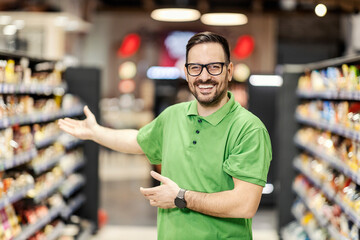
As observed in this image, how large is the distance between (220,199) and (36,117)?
11.9 feet

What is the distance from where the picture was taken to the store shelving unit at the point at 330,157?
4.72 metres

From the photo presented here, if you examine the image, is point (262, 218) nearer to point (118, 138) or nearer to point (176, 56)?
point (118, 138)

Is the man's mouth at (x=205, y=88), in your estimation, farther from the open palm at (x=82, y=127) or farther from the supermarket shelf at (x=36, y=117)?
the supermarket shelf at (x=36, y=117)

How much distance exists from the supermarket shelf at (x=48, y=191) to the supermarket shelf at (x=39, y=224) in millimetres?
200

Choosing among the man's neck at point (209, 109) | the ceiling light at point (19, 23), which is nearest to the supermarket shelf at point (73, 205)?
the man's neck at point (209, 109)

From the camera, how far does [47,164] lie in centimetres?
619

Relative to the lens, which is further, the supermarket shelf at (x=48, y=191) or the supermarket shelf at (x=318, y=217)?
the supermarket shelf at (x=48, y=191)

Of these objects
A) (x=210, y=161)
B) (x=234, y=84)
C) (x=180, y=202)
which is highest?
(x=234, y=84)

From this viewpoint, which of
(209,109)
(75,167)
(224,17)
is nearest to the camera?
(209,109)

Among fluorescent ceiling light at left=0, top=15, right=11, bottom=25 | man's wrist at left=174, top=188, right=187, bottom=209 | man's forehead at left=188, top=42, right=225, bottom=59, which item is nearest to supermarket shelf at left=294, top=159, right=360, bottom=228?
man's wrist at left=174, top=188, right=187, bottom=209

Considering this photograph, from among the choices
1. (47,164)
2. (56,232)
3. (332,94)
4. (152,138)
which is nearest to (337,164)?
(332,94)

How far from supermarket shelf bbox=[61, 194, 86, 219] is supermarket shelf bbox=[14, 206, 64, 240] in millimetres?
95

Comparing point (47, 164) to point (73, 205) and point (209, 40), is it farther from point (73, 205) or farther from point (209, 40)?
point (209, 40)

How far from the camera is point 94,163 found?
794cm
